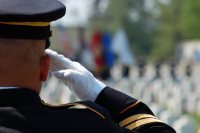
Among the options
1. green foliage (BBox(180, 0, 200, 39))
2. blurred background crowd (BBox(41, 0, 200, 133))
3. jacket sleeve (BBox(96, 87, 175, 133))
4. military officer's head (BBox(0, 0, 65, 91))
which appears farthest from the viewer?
green foliage (BBox(180, 0, 200, 39))

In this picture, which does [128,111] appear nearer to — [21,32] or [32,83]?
[32,83]

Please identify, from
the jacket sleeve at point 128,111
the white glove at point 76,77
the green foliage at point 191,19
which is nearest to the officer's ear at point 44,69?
the white glove at point 76,77

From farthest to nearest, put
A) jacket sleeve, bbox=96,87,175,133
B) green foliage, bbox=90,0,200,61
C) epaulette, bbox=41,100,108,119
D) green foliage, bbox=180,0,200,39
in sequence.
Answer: green foliage, bbox=90,0,200,61 → green foliage, bbox=180,0,200,39 → jacket sleeve, bbox=96,87,175,133 → epaulette, bbox=41,100,108,119

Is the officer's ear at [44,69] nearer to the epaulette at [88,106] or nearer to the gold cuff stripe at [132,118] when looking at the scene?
the epaulette at [88,106]

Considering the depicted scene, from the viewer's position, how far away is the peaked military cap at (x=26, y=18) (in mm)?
2172

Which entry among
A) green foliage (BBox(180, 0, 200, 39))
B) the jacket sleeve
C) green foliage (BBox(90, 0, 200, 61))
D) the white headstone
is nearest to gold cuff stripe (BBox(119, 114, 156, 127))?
the jacket sleeve

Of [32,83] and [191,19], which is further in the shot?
[191,19]

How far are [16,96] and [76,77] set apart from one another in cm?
34

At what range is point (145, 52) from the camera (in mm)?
88625

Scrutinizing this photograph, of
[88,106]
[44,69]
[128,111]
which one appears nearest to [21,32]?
[44,69]

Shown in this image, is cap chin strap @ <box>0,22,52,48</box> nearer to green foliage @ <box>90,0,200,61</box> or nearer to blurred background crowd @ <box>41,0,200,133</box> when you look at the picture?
blurred background crowd @ <box>41,0,200,133</box>

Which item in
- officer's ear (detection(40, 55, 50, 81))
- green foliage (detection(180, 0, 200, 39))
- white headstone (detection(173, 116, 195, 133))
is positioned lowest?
green foliage (detection(180, 0, 200, 39))

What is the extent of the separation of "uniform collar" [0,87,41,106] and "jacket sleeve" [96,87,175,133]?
14.1 inches

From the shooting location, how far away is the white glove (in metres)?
2.47
